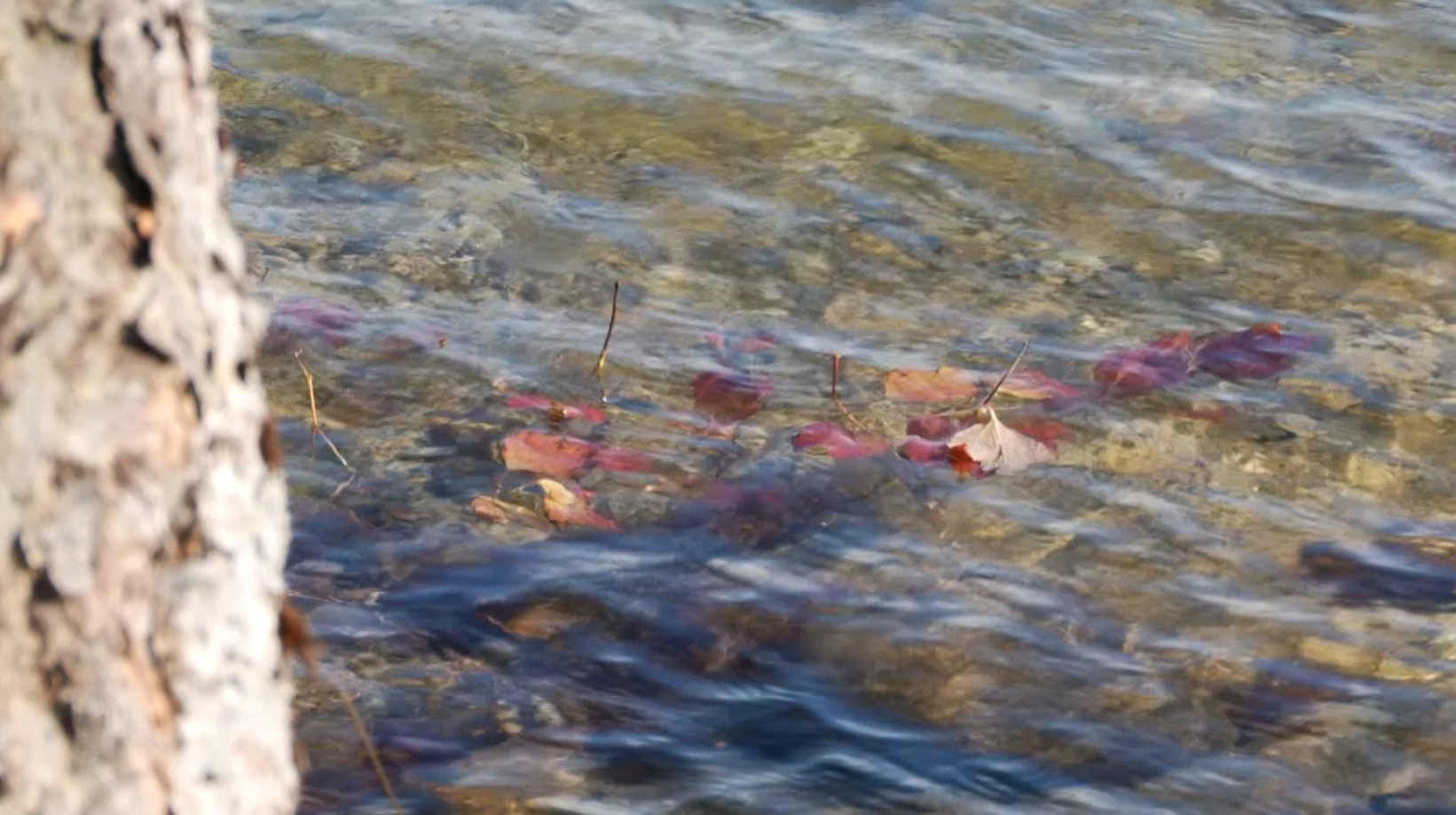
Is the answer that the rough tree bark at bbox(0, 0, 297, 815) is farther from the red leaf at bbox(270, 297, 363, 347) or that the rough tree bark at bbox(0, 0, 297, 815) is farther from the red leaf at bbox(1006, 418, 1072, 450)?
the red leaf at bbox(270, 297, 363, 347)

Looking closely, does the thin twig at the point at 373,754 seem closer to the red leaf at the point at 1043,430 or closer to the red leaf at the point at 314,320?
the red leaf at the point at 314,320

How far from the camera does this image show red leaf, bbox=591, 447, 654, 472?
3695 mm

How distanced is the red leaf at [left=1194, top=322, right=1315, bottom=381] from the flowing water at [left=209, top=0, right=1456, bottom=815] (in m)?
0.07

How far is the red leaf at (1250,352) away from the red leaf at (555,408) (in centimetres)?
141

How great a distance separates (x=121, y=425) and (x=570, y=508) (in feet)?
7.72

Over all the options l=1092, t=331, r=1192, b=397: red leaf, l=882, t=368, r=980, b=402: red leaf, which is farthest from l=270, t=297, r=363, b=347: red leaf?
l=1092, t=331, r=1192, b=397: red leaf

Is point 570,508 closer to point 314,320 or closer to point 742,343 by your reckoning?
point 742,343

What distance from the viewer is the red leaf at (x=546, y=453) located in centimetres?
369

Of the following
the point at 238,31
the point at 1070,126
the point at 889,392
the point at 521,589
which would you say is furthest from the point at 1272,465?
the point at 238,31

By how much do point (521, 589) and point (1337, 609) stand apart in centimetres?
149

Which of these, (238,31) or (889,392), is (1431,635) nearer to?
(889,392)

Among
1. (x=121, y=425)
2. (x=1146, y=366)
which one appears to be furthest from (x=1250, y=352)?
(x=121, y=425)

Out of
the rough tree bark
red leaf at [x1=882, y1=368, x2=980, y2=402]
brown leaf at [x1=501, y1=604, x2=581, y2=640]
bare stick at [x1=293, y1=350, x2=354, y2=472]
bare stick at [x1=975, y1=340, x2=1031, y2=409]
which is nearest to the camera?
the rough tree bark

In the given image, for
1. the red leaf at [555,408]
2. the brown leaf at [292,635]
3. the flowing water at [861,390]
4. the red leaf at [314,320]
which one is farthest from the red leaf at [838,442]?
the brown leaf at [292,635]
